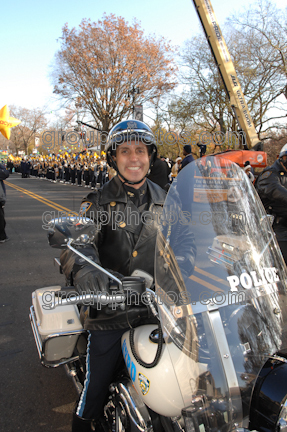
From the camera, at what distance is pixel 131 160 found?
7.16 ft

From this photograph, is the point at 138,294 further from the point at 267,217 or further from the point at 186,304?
the point at 267,217

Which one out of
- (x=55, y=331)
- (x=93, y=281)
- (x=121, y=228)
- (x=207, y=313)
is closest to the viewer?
(x=207, y=313)

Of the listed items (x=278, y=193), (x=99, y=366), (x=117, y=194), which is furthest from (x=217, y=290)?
(x=278, y=193)

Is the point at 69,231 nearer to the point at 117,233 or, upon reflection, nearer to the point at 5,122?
the point at 117,233

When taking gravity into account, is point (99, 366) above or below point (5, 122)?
below

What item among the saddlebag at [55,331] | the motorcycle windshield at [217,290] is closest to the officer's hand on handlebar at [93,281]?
the motorcycle windshield at [217,290]

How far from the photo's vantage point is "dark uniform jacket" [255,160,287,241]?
405 centimetres

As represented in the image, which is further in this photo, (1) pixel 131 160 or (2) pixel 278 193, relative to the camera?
(2) pixel 278 193

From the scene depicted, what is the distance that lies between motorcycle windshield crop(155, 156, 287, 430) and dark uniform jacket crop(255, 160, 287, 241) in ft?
8.91

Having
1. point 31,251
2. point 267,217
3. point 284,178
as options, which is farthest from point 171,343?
point 31,251

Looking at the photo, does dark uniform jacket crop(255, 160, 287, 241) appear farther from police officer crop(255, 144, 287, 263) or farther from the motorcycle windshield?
the motorcycle windshield

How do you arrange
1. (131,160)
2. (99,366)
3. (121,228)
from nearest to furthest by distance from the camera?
(99,366), (121,228), (131,160)

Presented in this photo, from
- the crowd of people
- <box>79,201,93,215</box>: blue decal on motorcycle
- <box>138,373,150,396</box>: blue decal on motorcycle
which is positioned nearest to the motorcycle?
<box>138,373,150,396</box>: blue decal on motorcycle

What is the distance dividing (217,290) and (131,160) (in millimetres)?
1179
